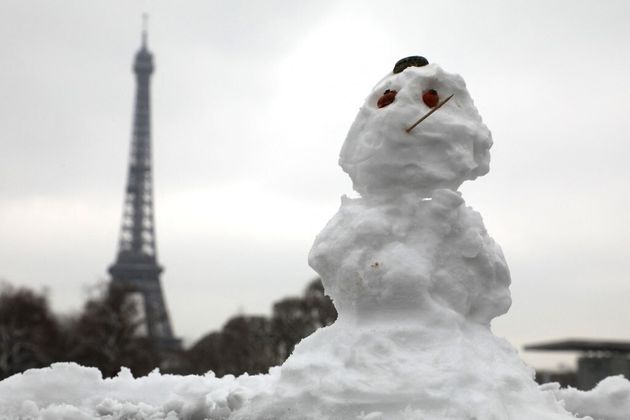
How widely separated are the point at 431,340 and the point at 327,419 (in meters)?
1.15

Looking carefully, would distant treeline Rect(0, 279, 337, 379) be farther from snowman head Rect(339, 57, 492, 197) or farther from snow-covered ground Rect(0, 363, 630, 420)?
snowman head Rect(339, 57, 492, 197)

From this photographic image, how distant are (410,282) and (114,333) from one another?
30834mm

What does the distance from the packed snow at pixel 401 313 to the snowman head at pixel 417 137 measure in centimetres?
1

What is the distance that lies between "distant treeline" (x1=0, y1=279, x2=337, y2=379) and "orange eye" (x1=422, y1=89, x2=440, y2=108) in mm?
24849

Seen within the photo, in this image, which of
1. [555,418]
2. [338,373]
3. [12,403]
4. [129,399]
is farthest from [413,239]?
[12,403]

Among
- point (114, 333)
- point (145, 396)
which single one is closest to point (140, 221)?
point (114, 333)

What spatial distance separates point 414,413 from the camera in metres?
6.58

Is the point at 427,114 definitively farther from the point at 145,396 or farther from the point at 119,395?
the point at 119,395

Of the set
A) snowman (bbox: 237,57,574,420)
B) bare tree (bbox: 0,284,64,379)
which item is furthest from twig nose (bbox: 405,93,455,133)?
bare tree (bbox: 0,284,64,379)

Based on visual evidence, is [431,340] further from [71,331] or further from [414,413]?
[71,331]

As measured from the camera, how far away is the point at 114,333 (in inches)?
1427

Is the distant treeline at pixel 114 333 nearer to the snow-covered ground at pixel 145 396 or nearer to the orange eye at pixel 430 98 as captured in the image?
the snow-covered ground at pixel 145 396

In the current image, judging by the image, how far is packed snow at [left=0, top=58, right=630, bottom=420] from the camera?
269 inches

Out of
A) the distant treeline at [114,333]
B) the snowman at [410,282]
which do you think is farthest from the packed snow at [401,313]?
the distant treeline at [114,333]
